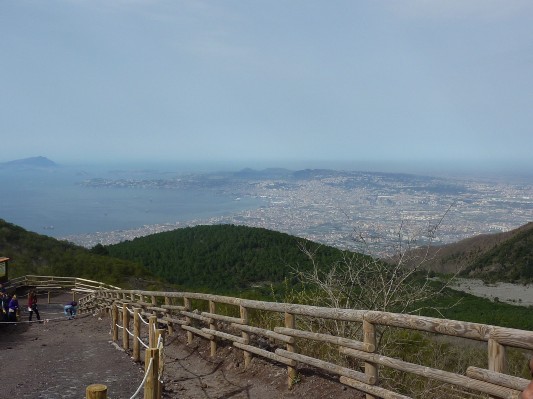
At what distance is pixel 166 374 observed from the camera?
8484 millimetres

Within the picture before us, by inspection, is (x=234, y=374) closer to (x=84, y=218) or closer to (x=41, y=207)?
(x=84, y=218)

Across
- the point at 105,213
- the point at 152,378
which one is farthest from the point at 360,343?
the point at 105,213

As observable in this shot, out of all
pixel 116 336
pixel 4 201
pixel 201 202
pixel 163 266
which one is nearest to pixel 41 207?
pixel 4 201

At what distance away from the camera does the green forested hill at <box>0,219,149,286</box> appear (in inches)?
1559

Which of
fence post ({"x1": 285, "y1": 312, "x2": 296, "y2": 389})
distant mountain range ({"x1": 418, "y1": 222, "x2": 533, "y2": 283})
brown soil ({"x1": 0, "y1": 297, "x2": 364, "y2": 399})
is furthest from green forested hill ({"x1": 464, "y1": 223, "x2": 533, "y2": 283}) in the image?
fence post ({"x1": 285, "y1": 312, "x2": 296, "y2": 389})

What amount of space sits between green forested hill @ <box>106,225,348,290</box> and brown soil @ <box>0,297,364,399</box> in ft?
123

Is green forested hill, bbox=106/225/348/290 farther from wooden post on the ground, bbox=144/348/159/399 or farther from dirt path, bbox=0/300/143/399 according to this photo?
wooden post on the ground, bbox=144/348/159/399

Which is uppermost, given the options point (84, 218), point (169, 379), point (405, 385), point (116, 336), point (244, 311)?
point (244, 311)

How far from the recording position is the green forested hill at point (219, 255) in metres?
52.4

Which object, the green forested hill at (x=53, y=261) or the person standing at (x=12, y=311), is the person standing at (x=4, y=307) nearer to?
the person standing at (x=12, y=311)

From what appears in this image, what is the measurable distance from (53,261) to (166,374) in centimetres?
4173

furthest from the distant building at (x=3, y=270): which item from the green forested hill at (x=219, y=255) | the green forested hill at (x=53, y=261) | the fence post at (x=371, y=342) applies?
the green forested hill at (x=219, y=255)

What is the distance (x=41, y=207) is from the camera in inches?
7008

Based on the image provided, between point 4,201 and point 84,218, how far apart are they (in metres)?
63.0
